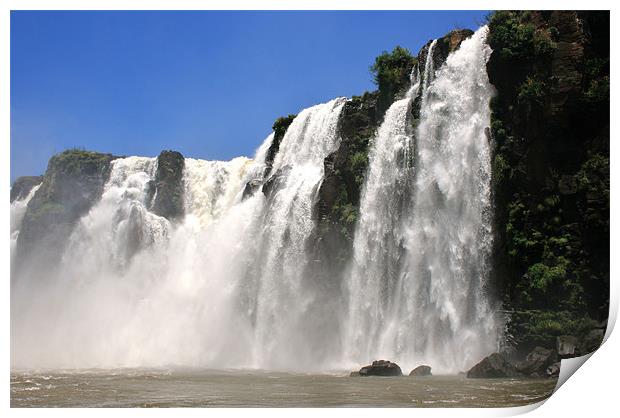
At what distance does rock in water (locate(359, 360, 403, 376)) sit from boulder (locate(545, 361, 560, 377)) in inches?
117

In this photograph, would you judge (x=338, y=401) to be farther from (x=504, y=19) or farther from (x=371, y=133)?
(x=371, y=133)

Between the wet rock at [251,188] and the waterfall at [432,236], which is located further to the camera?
the wet rock at [251,188]

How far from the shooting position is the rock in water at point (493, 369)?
14.3 metres

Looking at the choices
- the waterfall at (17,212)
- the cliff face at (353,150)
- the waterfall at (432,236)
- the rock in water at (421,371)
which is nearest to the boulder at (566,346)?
the waterfall at (432,236)

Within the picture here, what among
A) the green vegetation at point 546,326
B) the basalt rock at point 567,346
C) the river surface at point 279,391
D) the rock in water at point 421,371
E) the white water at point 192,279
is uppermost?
the white water at point 192,279

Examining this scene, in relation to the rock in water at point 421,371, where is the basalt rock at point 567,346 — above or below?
above

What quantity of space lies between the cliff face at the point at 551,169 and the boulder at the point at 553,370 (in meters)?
1.05

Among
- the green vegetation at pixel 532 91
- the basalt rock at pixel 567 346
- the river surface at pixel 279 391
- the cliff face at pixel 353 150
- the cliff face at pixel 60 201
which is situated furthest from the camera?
the cliff face at pixel 60 201

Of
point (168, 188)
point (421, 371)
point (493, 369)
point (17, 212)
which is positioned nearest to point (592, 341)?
point (493, 369)

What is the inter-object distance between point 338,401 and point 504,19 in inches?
394

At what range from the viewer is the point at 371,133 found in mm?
21641

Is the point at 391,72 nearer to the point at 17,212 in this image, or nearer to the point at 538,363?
the point at 538,363

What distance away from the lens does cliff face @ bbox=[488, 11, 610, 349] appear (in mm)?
14875

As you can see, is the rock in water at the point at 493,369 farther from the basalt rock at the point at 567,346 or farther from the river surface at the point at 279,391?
the basalt rock at the point at 567,346
